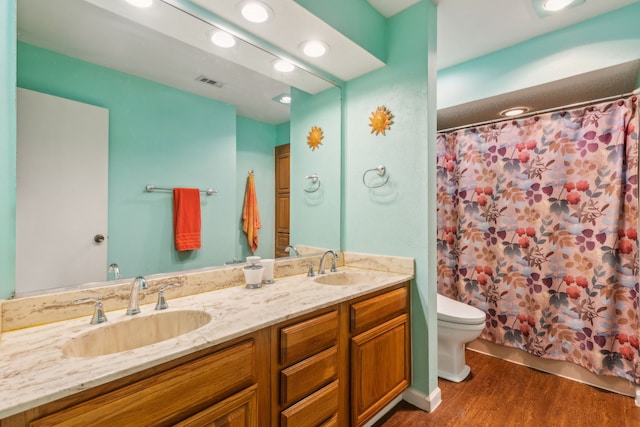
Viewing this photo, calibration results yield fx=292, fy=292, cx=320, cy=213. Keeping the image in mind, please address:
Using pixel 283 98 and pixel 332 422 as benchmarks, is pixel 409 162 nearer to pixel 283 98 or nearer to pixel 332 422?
pixel 283 98

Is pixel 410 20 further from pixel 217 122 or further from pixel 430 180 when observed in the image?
pixel 217 122

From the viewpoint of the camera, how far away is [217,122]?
1596 mm

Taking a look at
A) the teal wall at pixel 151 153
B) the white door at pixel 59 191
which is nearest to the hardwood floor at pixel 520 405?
the teal wall at pixel 151 153

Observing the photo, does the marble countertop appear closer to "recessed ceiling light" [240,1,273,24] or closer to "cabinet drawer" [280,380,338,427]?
"cabinet drawer" [280,380,338,427]

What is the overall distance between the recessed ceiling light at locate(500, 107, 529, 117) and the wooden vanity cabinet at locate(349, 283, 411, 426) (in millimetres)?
1963

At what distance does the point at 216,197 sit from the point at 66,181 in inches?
24.4

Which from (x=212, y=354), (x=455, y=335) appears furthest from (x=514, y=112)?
(x=212, y=354)

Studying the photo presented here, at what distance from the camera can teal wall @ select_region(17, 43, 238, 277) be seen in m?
1.16

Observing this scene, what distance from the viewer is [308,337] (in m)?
1.21

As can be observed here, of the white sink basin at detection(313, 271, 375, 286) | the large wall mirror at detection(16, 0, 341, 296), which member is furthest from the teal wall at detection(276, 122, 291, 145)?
the white sink basin at detection(313, 271, 375, 286)

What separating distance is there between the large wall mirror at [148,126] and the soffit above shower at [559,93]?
1.52 metres

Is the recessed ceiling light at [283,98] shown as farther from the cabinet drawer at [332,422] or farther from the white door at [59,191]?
the cabinet drawer at [332,422]

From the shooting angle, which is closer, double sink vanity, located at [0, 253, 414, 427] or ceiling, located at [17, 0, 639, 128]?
double sink vanity, located at [0, 253, 414, 427]

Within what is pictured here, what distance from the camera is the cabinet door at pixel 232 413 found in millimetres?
879
